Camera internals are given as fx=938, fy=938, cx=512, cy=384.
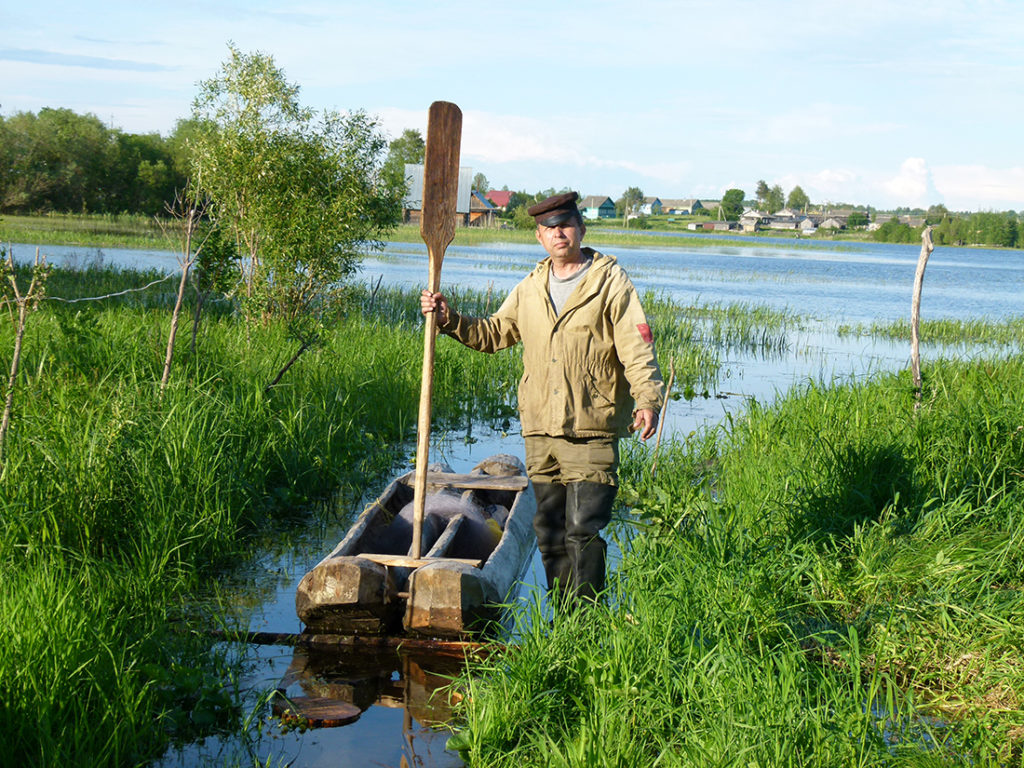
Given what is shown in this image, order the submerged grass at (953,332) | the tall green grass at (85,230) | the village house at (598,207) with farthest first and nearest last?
the village house at (598,207), the tall green grass at (85,230), the submerged grass at (953,332)

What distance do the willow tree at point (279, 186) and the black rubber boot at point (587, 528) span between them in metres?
8.59

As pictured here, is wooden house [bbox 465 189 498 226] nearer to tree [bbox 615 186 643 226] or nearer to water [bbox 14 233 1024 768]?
water [bbox 14 233 1024 768]

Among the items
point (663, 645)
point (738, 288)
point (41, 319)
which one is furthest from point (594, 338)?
point (738, 288)

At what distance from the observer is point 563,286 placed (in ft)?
14.9

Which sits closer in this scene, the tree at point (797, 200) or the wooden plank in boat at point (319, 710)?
the wooden plank in boat at point (319, 710)

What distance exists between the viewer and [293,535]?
6.32 meters

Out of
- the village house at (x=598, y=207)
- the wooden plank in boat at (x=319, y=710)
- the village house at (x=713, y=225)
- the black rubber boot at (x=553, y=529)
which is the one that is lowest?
the wooden plank in boat at (x=319, y=710)

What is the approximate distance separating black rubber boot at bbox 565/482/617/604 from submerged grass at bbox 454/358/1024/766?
7.7 inches

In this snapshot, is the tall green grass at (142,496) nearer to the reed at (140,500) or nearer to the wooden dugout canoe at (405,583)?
the reed at (140,500)

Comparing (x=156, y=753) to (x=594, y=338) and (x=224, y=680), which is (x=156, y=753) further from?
(x=594, y=338)

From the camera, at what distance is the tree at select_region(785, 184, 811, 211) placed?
152 metres

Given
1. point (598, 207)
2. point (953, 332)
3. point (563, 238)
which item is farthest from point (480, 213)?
point (563, 238)

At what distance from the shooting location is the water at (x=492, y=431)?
3770mm

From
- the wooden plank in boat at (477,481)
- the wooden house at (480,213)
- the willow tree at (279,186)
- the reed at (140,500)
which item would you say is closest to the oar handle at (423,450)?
the reed at (140,500)
